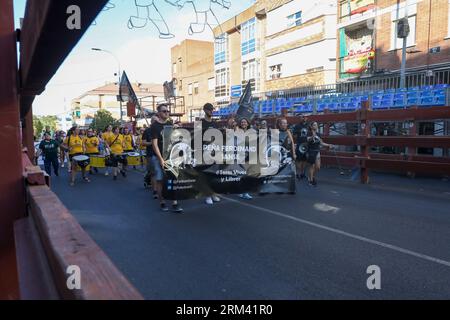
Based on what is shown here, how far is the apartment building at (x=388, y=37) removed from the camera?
760 inches

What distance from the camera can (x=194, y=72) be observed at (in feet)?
162

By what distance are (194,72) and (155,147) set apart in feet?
141

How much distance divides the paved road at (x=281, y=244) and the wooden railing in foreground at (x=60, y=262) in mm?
1741

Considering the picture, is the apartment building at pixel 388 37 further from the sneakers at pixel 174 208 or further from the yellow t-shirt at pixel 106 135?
the sneakers at pixel 174 208

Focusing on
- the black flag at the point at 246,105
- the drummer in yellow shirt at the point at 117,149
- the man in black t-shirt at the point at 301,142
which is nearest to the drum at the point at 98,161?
the drummer in yellow shirt at the point at 117,149

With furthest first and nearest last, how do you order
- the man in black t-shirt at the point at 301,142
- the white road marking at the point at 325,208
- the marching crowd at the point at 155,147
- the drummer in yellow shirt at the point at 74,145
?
the drummer in yellow shirt at the point at 74,145, the man in black t-shirt at the point at 301,142, the marching crowd at the point at 155,147, the white road marking at the point at 325,208

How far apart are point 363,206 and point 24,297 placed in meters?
7.06

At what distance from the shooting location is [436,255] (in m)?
4.86

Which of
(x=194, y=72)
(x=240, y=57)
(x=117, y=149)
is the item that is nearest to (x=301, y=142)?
(x=117, y=149)

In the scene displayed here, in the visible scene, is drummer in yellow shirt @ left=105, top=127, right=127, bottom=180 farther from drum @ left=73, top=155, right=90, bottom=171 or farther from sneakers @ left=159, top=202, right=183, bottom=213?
sneakers @ left=159, top=202, right=183, bottom=213

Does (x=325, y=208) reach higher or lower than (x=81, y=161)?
lower

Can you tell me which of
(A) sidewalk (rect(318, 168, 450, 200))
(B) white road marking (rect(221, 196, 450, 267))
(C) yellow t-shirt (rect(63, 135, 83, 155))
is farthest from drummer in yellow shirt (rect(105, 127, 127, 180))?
(B) white road marking (rect(221, 196, 450, 267))

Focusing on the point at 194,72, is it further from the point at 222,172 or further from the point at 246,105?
the point at 222,172

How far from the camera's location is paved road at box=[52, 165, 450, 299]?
398cm
